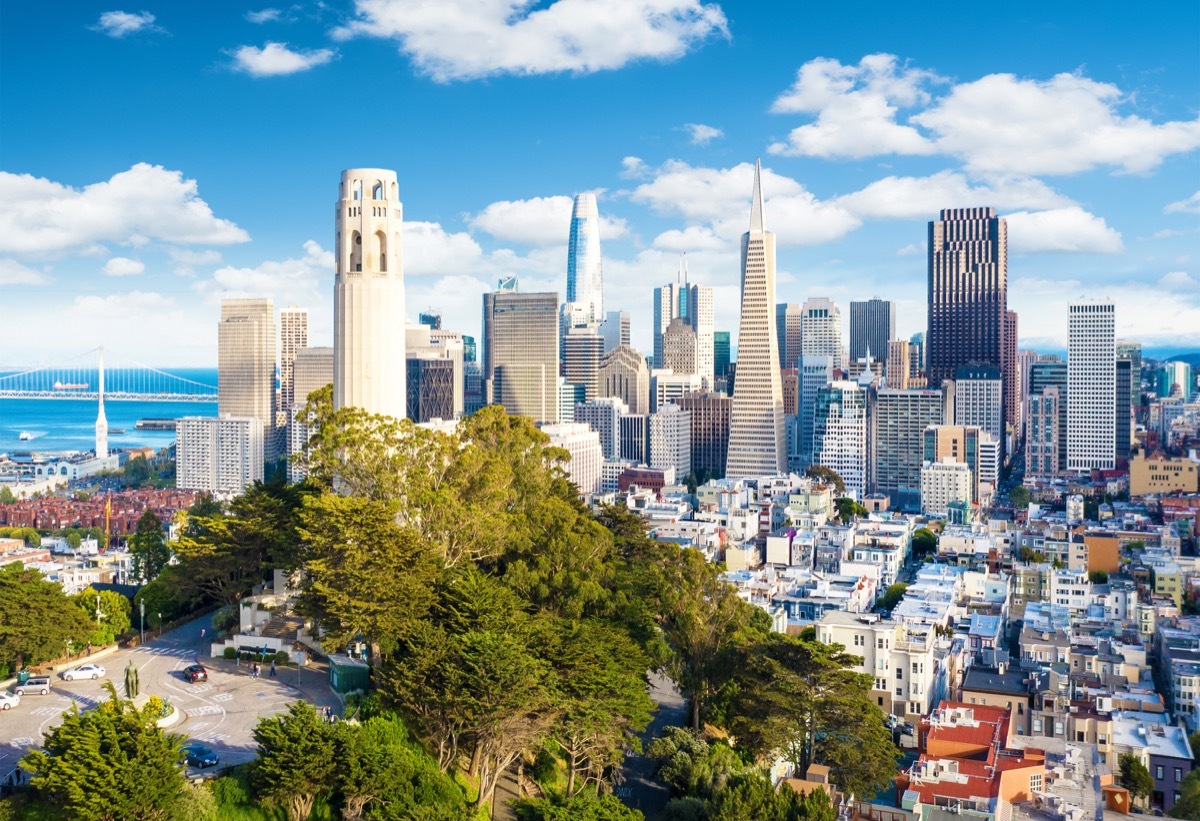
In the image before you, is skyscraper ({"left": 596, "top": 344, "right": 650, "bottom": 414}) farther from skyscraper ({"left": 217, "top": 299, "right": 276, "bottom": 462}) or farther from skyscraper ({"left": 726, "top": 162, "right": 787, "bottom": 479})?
skyscraper ({"left": 726, "top": 162, "right": 787, "bottom": 479})

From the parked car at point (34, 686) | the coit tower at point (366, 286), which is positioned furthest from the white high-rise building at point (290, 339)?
the parked car at point (34, 686)

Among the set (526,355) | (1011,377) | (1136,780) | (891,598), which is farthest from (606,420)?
(1136,780)

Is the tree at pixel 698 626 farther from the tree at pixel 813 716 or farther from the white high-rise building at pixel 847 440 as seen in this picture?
the white high-rise building at pixel 847 440

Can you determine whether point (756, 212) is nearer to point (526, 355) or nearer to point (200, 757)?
point (526, 355)

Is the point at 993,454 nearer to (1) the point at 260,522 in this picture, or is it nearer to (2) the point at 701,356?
(2) the point at 701,356

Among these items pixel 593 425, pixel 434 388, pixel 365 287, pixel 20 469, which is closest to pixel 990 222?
pixel 593 425
